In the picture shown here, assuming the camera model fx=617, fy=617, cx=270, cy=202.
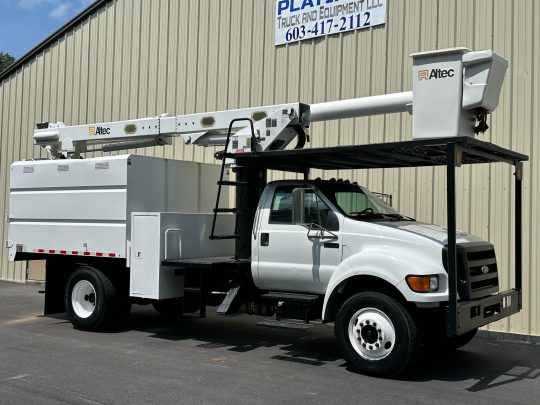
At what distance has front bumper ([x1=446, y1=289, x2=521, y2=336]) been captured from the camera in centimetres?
650

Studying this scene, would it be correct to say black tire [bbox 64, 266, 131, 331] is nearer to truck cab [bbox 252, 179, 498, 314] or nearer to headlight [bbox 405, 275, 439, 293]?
truck cab [bbox 252, 179, 498, 314]

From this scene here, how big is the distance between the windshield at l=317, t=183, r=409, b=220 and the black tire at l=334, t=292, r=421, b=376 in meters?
1.24

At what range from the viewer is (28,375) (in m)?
6.82

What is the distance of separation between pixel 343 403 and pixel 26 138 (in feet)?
45.0

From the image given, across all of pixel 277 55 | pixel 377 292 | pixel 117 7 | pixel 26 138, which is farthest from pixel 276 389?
pixel 26 138

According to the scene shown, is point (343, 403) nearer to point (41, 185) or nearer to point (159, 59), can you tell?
point (41, 185)

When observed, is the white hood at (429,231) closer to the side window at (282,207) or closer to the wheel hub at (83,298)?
the side window at (282,207)

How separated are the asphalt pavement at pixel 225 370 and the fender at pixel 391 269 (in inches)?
37.9

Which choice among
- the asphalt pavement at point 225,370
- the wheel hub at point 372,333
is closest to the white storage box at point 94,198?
the asphalt pavement at point 225,370

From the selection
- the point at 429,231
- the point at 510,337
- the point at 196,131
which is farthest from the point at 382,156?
the point at 510,337

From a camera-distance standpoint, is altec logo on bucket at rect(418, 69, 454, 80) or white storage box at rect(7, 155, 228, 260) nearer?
altec logo on bucket at rect(418, 69, 454, 80)

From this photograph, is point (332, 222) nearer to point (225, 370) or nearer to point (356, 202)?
point (356, 202)

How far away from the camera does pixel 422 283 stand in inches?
264

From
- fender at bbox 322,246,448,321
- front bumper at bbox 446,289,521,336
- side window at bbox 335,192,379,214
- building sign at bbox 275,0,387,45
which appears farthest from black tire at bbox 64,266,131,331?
building sign at bbox 275,0,387,45
